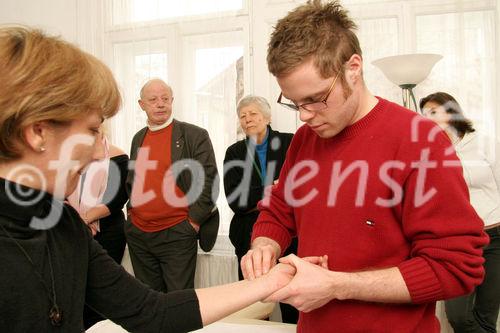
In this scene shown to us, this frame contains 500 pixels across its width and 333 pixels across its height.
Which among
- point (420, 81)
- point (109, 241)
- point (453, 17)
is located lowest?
point (109, 241)

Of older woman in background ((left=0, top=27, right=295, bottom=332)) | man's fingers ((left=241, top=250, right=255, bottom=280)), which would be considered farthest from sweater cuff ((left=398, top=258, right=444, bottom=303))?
older woman in background ((left=0, top=27, right=295, bottom=332))

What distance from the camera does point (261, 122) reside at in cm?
348

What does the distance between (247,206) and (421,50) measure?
183cm

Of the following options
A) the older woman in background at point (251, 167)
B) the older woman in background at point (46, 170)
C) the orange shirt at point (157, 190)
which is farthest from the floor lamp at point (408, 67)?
the older woman in background at point (46, 170)

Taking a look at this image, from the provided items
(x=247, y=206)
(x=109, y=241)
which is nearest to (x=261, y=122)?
(x=247, y=206)

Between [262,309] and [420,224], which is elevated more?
[420,224]

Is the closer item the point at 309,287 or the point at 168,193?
the point at 309,287

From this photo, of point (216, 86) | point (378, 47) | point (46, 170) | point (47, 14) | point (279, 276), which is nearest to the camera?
point (46, 170)

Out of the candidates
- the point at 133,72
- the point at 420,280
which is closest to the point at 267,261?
the point at 420,280

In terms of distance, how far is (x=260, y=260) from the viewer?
4.61ft

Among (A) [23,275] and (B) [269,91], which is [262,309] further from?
(B) [269,91]

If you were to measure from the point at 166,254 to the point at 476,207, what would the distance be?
2116mm

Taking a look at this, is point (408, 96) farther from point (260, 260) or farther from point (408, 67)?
point (260, 260)

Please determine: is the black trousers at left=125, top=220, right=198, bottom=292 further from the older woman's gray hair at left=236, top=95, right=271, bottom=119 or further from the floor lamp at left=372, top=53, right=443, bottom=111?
the floor lamp at left=372, top=53, right=443, bottom=111
